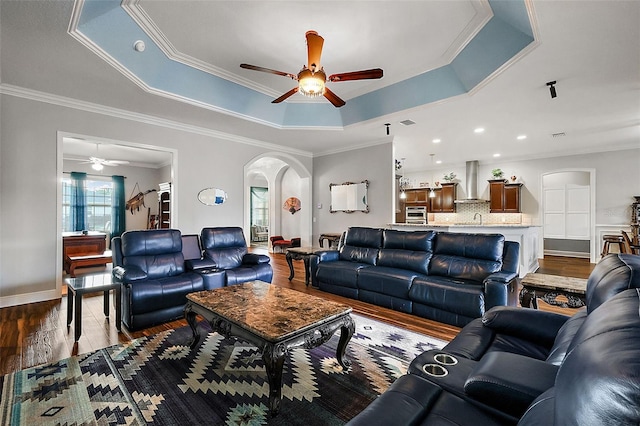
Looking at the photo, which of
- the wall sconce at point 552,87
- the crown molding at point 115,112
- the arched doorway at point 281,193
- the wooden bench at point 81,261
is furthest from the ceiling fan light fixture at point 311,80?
the arched doorway at point 281,193

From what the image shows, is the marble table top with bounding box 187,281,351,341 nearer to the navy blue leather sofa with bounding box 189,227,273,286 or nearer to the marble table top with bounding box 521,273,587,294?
the navy blue leather sofa with bounding box 189,227,273,286

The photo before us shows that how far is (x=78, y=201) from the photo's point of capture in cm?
A: 845

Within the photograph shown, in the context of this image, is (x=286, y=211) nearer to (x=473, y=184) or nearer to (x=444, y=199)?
(x=444, y=199)

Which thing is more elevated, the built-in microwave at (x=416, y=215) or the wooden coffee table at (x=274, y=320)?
the built-in microwave at (x=416, y=215)

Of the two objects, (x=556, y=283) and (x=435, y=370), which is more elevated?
(x=556, y=283)

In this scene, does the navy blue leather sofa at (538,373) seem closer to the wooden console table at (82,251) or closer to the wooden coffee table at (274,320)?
the wooden coffee table at (274,320)

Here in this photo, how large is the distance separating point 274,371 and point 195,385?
732 millimetres

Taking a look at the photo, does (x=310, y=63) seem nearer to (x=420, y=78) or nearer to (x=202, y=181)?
(x=420, y=78)

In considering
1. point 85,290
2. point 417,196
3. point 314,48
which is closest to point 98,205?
point 85,290

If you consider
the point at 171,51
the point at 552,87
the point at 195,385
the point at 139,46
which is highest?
the point at 171,51

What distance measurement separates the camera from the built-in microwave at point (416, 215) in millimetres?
10195

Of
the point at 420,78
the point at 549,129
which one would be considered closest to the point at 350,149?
the point at 420,78

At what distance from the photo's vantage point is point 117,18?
117 inches

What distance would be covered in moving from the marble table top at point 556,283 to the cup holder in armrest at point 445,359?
173 centimetres
